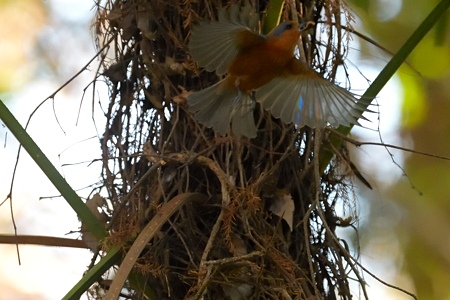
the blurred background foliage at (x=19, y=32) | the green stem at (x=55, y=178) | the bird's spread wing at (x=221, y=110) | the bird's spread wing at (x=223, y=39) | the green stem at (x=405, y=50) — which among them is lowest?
the green stem at (x=55, y=178)

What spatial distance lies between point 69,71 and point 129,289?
505 mm

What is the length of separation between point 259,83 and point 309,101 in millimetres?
73

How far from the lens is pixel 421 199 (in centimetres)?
116

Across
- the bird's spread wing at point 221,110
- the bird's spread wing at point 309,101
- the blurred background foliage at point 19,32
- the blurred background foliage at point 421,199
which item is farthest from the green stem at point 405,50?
the blurred background foliage at point 19,32

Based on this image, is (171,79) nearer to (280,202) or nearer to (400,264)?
(280,202)

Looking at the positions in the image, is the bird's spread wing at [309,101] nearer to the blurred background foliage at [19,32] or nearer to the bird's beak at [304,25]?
the bird's beak at [304,25]

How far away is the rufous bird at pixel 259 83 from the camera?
0.73m

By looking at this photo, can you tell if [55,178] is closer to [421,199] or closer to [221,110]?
[221,110]

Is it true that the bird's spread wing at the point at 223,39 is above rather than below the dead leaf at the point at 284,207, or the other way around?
above

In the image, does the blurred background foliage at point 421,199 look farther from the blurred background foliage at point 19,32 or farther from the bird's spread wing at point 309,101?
the blurred background foliage at point 19,32

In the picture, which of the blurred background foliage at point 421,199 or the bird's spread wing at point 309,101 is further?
the blurred background foliage at point 421,199

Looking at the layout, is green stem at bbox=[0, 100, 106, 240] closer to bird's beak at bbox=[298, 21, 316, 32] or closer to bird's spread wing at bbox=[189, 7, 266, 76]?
bird's spread wing at bbox=[189, 7, 266, 76]

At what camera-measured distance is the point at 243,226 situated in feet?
2.41

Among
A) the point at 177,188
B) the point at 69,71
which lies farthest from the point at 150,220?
the point at 69,71
